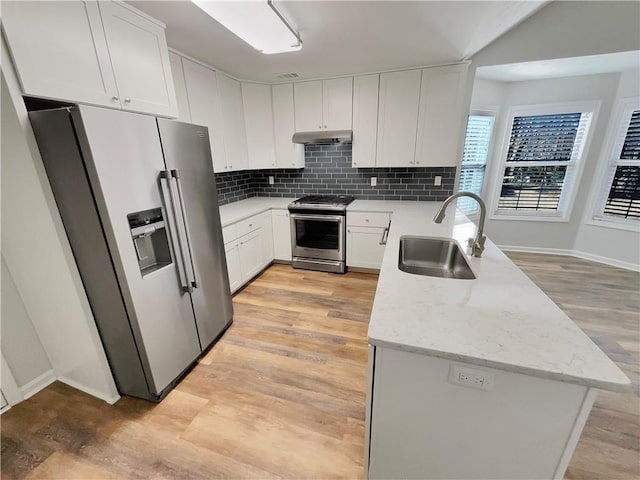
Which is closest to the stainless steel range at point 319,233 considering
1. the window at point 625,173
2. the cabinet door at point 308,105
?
the cabinet door at point 308,105

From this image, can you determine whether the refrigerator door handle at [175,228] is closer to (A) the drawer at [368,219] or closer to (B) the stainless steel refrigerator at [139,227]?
(B) the stainless steel refrigerator at [139,227]

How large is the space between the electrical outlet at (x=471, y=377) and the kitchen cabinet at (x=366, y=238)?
228cm

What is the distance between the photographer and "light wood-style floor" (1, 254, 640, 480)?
4.34 ft

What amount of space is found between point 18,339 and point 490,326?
8.92ft

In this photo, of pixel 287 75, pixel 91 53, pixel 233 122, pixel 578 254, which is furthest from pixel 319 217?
pixel 578 254

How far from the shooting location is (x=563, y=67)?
3.02m

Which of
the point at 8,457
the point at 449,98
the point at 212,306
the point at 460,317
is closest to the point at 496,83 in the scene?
the point at 449,98

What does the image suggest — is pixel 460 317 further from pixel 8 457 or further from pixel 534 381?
pixel 8 457

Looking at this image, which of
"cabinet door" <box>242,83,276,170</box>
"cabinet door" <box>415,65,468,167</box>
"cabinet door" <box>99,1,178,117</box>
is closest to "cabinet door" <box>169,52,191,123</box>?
"cabinet door" <box>99,1,178,117</box>

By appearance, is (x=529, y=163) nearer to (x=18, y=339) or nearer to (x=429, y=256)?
(x=429, y=256)

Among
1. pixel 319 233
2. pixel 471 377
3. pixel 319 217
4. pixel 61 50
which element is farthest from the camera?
pixel 319 233

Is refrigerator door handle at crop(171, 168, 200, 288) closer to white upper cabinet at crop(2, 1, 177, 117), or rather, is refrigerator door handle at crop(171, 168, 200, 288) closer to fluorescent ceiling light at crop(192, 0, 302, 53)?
white upper cabinet at crop(2, 1, 177, 117)

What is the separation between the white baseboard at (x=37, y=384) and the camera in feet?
5.66

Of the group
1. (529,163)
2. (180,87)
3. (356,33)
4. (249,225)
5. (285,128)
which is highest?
(356,33)
